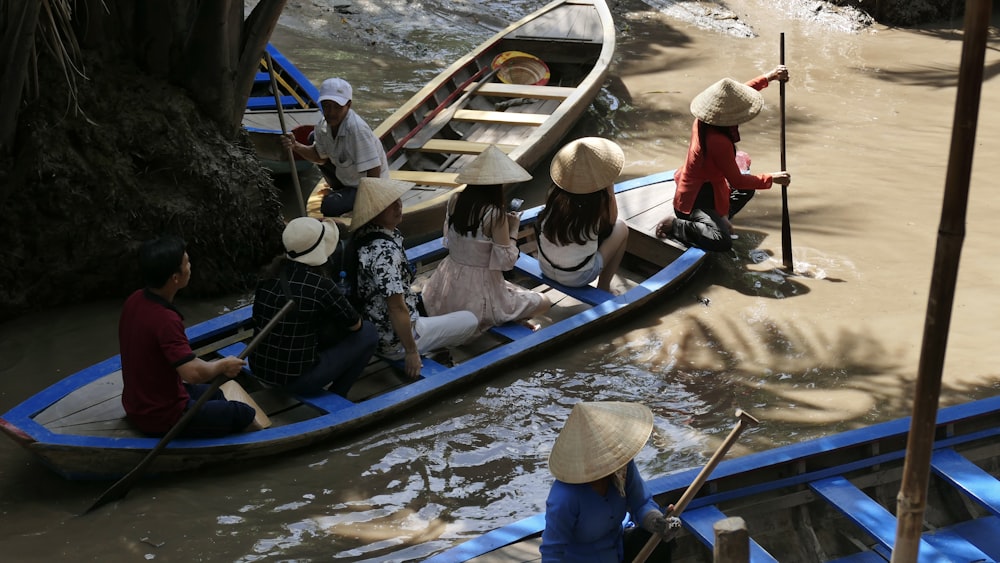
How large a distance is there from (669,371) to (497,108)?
13.7 feet

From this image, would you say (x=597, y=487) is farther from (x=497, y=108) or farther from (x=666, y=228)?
(x=497, y=108)

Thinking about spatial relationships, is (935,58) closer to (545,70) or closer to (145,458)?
(545,70)

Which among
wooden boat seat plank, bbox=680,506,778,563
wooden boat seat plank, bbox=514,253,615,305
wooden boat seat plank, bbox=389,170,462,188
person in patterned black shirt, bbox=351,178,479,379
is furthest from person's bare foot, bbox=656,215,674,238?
wooden boat seat plank, bbox=680,506,778,563

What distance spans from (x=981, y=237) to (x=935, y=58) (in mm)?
5125

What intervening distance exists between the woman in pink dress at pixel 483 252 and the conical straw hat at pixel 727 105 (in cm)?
142

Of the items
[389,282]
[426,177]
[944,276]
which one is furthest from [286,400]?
[944,276]

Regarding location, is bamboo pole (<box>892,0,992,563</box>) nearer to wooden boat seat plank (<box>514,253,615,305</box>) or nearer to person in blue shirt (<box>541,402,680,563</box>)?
person in blue shirt (<box>541,402,680,563</box>)

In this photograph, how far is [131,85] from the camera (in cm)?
633

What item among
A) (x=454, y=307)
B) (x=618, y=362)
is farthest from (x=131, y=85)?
(x=618, y=362)

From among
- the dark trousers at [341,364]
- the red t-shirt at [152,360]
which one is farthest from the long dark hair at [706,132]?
the red t-shirt at [152,360]

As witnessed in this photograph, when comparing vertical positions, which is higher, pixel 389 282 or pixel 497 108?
pixel 497 108

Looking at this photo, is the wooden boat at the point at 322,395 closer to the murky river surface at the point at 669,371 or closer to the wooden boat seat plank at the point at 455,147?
the murky river surface at the point at 669,371

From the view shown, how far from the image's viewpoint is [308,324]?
4762 millimetres

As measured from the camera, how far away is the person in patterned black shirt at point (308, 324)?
463 cm
